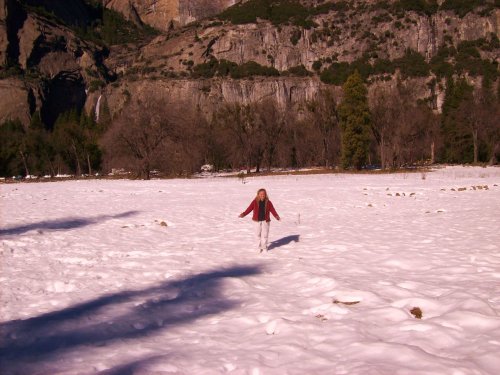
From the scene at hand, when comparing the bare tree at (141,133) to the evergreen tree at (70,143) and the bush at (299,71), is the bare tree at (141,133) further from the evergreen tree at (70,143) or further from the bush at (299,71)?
the bush at (299,71)

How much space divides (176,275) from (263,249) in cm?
277

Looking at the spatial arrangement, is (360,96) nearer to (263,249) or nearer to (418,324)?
(263,249)

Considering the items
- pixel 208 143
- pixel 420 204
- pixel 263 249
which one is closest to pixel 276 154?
pixel 208 143

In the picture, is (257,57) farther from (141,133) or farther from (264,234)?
(264,234)

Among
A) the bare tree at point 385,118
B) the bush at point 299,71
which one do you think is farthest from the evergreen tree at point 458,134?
the bush at point 299,71

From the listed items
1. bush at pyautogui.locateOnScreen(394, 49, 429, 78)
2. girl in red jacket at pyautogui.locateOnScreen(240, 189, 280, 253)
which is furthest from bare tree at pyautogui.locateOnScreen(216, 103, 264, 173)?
bush at pyautogui.locateOnScreen(394, 49, 429, 78)

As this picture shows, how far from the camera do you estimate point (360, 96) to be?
53312mm

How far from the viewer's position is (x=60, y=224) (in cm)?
1348

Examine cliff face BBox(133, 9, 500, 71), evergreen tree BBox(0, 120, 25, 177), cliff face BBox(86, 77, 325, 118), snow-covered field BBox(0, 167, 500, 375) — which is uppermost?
cliff face BBox(133, 9, 500, 71)

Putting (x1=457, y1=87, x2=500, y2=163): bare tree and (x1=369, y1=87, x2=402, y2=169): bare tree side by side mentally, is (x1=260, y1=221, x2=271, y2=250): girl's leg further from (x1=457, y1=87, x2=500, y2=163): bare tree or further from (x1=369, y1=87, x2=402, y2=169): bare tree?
(x1=457, y1=87, x2=500, y2=163): bare tree

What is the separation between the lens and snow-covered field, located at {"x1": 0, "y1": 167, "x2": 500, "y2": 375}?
14.6 feet

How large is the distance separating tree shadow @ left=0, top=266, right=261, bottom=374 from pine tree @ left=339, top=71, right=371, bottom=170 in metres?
46.8

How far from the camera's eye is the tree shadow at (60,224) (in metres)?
12.1

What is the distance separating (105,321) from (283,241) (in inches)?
256
